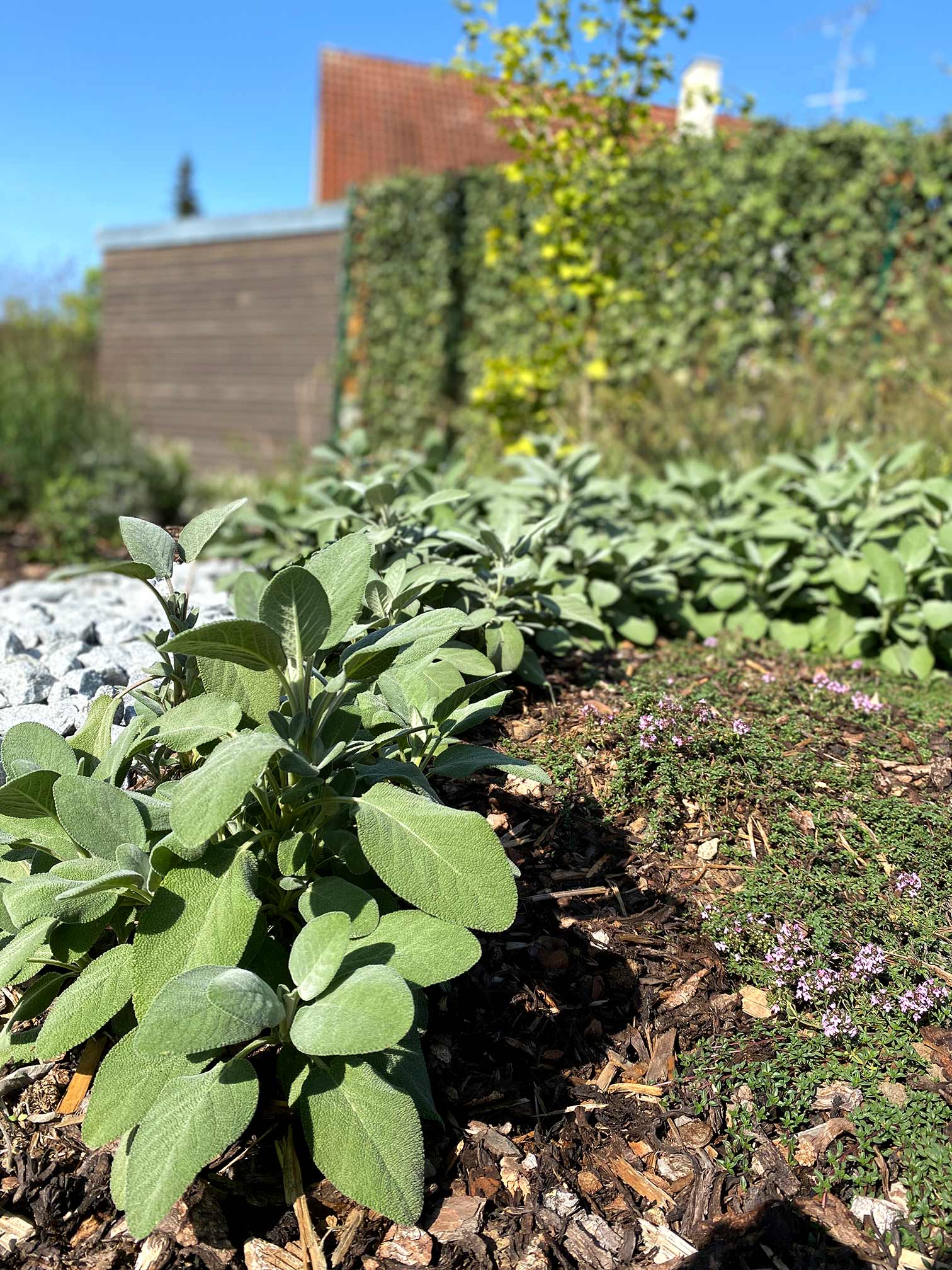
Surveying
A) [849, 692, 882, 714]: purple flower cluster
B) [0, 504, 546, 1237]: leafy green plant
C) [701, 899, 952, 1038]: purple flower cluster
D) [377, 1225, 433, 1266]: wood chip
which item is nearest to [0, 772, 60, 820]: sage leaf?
[0, 504, 546, 1237]: leafy green plant

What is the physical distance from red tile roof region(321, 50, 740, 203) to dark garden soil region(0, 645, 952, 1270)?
15.5m

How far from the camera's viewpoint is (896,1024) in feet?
5.15

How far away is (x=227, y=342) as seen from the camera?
37.3 feet

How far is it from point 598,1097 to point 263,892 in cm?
62

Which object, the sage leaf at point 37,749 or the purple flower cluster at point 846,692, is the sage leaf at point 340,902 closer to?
the sage leaf at point 37,749

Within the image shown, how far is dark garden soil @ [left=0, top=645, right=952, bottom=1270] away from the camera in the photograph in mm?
1285

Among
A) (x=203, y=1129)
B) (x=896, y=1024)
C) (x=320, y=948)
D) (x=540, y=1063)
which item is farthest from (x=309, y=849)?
(x=896, y=1024)

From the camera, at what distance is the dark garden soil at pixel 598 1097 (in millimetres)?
1285

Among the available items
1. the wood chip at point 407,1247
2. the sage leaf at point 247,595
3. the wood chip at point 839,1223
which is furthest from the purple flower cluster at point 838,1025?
the sage leaf at point 247,595

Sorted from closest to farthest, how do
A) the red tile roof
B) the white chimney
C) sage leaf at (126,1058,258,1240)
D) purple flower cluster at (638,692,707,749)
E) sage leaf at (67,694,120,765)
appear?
sage leaf at (126,1058,258,1240), sage leaf at (67,694,120,765), purple flower cluster at (638,692,707,749), the white chimney, the red tile roof

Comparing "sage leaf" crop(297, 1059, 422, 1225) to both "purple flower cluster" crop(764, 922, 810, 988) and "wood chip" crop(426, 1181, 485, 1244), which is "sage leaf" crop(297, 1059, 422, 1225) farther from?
"purple flower cluster" crop(764, 922, 810, 988)

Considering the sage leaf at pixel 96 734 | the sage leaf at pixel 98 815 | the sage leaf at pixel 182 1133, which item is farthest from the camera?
the sage leaf at pixel 96 734

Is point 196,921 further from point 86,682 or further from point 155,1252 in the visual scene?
point 86,682

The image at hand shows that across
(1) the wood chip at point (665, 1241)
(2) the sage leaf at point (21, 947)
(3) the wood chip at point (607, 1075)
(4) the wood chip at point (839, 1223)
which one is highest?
(2) the sage leaf at point (21, 947)
